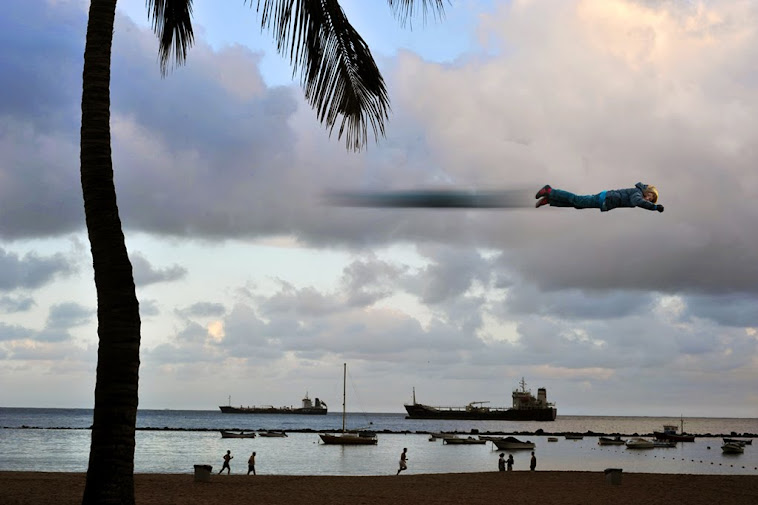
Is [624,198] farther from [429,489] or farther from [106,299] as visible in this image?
[429,489]

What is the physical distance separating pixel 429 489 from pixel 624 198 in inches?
846

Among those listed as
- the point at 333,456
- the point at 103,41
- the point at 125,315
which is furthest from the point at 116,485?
the point at 333,456

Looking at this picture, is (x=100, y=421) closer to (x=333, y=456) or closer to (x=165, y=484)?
(x=165, y=484)

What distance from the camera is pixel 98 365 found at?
9.48 meters

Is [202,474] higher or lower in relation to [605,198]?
lower

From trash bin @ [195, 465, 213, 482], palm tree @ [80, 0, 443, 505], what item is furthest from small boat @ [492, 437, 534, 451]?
palm tree @ [80, 0, 443, 505]

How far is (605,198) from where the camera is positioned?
7910 mm

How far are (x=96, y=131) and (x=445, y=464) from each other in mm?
58388

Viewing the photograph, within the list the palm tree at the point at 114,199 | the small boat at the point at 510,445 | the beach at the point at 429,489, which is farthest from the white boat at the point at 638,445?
the palm tree at the point at 114,199

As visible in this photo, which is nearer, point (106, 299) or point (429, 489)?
point (106, 299)

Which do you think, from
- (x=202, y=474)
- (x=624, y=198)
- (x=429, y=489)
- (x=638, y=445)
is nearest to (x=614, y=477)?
(x=429, y=489)

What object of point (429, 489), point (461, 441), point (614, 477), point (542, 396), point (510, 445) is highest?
point (614, 477)

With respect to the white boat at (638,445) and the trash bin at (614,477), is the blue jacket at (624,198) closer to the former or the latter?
the trash bin at (614,477)

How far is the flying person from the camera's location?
301 inches
